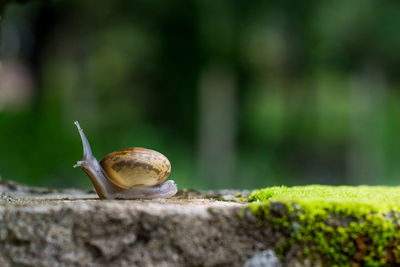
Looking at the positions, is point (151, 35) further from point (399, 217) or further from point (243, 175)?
point (399, 217)

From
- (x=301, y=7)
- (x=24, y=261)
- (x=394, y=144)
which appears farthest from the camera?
(x=394, y=144)

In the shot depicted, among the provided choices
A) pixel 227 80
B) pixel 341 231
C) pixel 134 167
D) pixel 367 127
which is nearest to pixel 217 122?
pixel 227 80

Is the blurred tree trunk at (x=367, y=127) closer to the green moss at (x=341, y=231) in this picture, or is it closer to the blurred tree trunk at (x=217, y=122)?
the blurred tree trunk at (x=217, y=122)

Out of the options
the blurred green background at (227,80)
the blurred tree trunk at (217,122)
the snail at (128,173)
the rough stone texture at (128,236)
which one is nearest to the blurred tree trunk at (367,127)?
the blurred green background at (227,80)

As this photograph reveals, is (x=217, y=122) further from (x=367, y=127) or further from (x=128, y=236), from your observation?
(x=128, y=236)

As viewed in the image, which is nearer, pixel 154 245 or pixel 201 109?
pixel 154 245

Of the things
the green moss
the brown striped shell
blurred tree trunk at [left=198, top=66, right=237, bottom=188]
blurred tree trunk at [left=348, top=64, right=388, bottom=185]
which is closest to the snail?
the brown striped shell

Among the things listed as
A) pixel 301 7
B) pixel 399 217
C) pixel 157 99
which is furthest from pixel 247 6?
pixel 399 217
